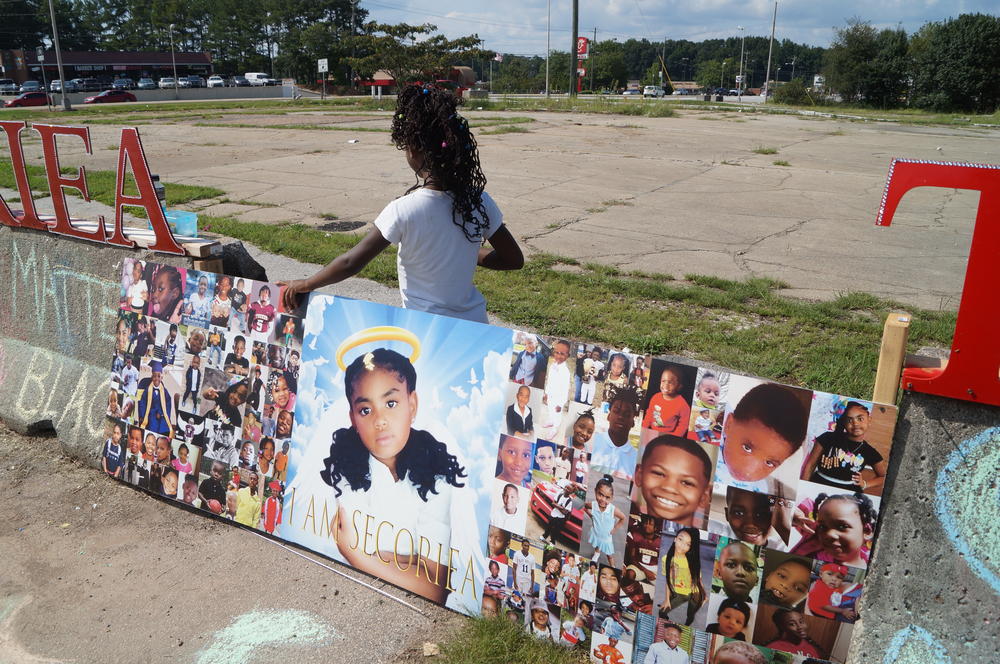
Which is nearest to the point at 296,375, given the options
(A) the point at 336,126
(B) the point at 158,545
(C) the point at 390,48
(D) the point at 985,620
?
(B) the point at 158,545

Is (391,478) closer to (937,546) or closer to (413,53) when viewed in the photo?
(937,546)

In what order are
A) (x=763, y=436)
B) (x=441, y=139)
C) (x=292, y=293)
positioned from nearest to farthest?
(x=763, y=436) < (x=441, y=139) < (x=292, y=293)

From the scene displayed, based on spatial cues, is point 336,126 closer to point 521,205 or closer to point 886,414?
point 521,205

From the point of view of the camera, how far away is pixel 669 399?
2.69 meters

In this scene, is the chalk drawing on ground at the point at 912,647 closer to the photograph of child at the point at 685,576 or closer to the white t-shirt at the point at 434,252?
the photograph of child at the point at 685,576

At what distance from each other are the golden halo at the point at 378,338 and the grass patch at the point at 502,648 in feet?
3.70

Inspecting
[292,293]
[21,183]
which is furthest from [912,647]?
[21,183]

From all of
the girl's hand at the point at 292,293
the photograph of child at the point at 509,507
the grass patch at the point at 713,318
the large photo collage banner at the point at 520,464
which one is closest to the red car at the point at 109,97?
the grass patch at the point at 713,318

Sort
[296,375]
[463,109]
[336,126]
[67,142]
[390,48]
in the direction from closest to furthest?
1. [296,375]
2. [67,142]
3. [336,126]
4. [463,109]
5. [390,48]

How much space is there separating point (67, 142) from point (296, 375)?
19.9 metres

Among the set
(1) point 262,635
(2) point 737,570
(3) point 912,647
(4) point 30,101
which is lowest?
(1) point 262,635

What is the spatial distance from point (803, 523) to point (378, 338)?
1.85 metres

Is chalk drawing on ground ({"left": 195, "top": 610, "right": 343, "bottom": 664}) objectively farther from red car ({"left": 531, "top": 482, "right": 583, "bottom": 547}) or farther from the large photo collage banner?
red car ({"left": 531, "top": 482, "right": 583, "bottom": 547})

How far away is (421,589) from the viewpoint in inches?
126
